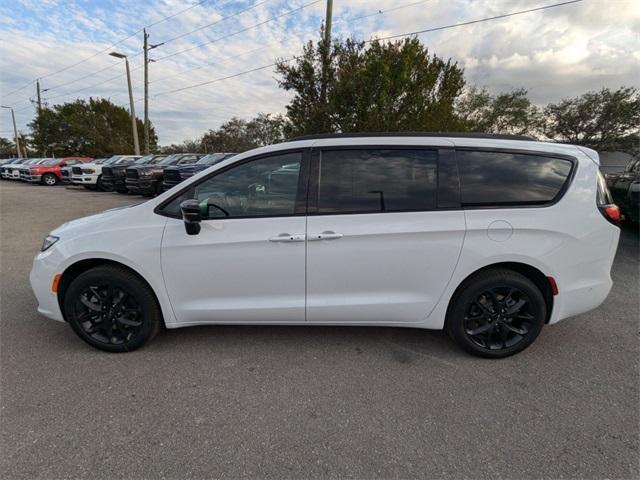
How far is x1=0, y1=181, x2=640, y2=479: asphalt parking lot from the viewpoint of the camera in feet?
5.94

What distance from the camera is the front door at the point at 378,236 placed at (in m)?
2.52

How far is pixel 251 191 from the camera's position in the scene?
2.64m

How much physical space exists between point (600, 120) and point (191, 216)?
32347mm

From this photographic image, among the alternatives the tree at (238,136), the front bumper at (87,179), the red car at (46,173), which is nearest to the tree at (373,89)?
the front bumper at (87,179)

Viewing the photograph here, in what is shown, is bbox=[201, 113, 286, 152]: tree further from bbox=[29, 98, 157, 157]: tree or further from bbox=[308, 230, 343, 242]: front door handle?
bbox=[308, 230, 343, 242]: front door handle

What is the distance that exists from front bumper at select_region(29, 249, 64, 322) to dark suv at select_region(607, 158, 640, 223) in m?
8.50

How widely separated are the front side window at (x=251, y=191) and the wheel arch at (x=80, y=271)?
0.56 m

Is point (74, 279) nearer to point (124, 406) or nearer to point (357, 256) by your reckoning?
point (124, 406)

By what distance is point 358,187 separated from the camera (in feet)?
8.54

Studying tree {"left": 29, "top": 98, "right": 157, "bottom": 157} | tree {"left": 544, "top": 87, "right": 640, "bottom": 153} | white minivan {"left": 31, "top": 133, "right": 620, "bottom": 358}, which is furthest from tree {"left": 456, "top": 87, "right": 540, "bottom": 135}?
tree {"left": 29, "top": 98, "right": 157, "bottom": 157}

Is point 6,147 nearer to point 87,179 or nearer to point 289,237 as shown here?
point 87,179

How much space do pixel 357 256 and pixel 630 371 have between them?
7.44ft

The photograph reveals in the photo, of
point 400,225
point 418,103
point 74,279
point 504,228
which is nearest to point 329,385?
point 400,225

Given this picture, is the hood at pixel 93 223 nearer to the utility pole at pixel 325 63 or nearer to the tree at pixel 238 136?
the utility pole at pixel 325 63
